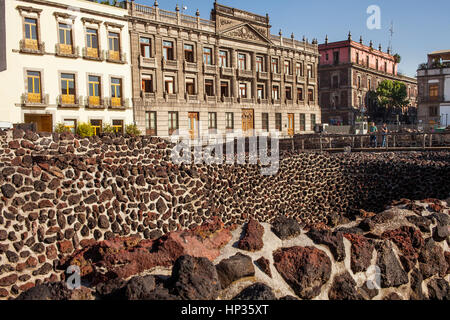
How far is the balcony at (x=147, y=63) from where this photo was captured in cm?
3194

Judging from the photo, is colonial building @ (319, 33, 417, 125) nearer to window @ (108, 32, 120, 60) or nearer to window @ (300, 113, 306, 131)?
window @ (300, 113, 306, 131)

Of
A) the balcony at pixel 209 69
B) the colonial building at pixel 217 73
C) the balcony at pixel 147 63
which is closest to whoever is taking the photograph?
the balcony at pixel 147 63

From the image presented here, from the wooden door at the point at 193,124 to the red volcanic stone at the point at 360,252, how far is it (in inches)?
1093

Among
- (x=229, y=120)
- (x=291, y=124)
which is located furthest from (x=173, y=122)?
(x=291, y=124)

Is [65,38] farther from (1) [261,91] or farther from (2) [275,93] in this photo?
(2) [275,93]

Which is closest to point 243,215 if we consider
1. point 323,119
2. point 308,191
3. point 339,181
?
point 308,191

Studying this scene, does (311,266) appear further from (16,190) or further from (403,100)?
(403,100)

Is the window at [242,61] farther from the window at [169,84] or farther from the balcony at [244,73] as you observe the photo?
the window at [169,84]

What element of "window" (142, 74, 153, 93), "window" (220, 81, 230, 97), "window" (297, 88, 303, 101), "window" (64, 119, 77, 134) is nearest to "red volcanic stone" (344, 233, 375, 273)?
"window" (64, 119, 77, 134)

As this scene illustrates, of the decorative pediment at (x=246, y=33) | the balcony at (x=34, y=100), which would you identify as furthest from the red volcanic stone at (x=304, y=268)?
the decorative pediment at (x=246, y=33)

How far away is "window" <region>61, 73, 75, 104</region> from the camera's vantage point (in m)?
28.2

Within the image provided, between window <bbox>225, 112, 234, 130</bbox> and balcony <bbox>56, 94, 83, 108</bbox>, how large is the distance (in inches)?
556

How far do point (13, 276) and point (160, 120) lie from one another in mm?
26068

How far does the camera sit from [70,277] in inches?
293
